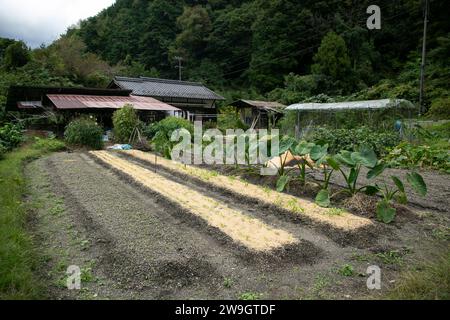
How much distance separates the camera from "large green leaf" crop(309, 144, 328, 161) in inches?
216

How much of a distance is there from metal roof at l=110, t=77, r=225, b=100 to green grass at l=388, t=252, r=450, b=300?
2225cm

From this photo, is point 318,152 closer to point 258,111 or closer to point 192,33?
point 258,111

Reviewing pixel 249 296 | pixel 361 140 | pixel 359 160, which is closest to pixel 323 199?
pixel 359 160

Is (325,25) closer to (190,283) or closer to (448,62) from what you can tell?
(448,62)

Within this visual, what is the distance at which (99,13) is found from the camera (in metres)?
44.7

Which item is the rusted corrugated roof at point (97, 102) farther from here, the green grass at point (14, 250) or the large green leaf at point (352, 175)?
the large green leaf at point (352, 175)

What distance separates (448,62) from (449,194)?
58.8ft

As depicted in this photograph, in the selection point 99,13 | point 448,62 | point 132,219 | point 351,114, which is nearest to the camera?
point 132,219

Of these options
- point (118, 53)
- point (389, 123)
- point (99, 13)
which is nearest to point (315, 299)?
point (389, 123)

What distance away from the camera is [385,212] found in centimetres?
457

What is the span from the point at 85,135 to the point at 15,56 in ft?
55.4

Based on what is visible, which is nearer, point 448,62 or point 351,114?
point 351,114

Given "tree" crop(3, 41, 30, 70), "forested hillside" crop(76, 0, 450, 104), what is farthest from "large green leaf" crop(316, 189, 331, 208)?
"tree" crop(3, 41, 30, 70)

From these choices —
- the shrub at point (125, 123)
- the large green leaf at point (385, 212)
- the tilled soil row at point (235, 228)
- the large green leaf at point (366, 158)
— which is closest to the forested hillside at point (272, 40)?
the shrub at point (125, 123)
